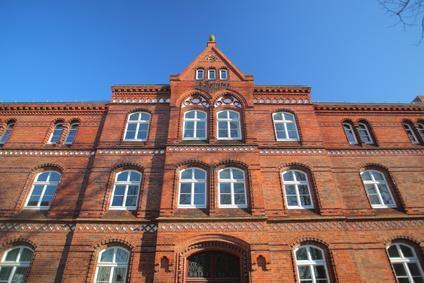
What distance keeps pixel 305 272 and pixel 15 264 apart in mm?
11330

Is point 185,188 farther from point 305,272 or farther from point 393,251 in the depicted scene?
point 393,251

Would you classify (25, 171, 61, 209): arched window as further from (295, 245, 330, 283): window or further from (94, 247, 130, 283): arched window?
(295, 245, 330, 283): window

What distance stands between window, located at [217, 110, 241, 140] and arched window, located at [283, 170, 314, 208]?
3.10 m

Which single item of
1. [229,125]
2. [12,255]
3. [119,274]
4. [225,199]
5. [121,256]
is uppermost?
[229,125]

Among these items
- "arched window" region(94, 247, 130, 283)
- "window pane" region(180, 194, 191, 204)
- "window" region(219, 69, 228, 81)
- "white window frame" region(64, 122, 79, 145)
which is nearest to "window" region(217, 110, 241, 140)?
"window" region(219, 69, 228, 81)

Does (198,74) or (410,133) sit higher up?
(198,74)

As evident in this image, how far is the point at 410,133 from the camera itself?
1775 centimetres

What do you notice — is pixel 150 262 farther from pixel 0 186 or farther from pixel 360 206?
pixel 360 206

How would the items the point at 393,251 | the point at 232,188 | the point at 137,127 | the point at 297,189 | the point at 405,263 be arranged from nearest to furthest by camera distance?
1. the point at 405,263
2. the point at 393,251
3. the point at 232,188
4. the point at 297,189
5. the point at 137,127

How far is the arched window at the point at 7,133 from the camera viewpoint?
55.3 ft

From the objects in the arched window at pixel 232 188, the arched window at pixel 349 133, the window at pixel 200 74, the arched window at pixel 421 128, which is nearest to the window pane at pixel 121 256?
the arched window at pixel 232 188

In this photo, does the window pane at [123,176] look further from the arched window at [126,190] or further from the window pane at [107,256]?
the window pane at [107,256]

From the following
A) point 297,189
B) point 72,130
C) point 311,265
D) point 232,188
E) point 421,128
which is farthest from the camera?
point 421,128

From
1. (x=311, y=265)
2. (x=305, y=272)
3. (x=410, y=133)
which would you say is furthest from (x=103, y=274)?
(x=410, y=133)
